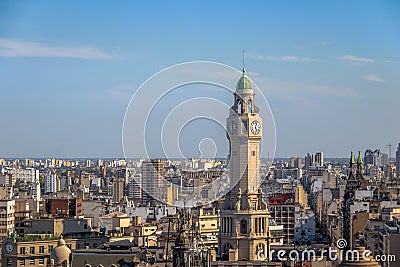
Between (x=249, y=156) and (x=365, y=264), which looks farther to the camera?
(x=249, y=156)

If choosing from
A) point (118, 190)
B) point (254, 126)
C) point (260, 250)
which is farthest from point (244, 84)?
Result: point (118, 190)

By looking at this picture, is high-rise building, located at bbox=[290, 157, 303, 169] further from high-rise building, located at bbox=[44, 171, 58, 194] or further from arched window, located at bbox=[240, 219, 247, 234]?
arched window, located at bbox=[240, 219, 247, 234]

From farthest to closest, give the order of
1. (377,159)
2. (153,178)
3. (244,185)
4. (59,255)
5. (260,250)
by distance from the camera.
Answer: (377,159), (153,178), (244,185), (260,250), (59,255)

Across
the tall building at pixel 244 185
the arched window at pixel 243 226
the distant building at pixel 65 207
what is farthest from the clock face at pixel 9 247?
the distant building at pixel 65 207

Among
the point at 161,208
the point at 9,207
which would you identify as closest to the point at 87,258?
the point at 9,207

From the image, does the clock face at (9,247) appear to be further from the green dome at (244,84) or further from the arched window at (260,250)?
the green dome at (244,84)

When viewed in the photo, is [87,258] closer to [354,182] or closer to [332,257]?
[332,257]

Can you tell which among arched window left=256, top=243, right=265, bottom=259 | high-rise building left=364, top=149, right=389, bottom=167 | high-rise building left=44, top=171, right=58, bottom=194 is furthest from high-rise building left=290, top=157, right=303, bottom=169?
arched window left=256, top=243, right=265, bottom=259

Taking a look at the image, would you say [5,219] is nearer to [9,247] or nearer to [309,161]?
[9,247]
